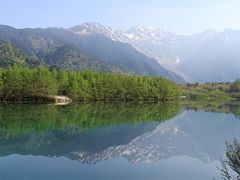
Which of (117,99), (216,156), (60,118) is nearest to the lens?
(216,156)

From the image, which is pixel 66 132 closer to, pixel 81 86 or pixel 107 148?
pixel 107 148

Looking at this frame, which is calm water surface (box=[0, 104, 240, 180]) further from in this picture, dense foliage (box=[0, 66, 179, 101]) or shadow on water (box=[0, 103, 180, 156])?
dense foliage (box=[0, 66, 179, 101])

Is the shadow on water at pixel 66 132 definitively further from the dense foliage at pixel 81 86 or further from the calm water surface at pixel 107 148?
the dense foliage at pixel 81 86

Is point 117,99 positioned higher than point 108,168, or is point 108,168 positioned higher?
point 108,168

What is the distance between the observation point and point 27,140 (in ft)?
169

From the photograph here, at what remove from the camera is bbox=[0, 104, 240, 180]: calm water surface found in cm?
3434

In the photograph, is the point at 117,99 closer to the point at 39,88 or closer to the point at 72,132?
the point at 39,88

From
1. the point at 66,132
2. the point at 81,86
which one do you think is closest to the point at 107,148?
the point at 66,132

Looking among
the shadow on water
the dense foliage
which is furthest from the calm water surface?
the dense foliage

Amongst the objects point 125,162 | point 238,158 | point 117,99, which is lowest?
point 117,99

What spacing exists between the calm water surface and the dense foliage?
53172 mm

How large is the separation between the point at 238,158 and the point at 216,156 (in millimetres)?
29234

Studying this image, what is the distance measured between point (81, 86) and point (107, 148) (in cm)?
9695

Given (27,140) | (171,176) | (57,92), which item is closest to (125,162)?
(171,176)
